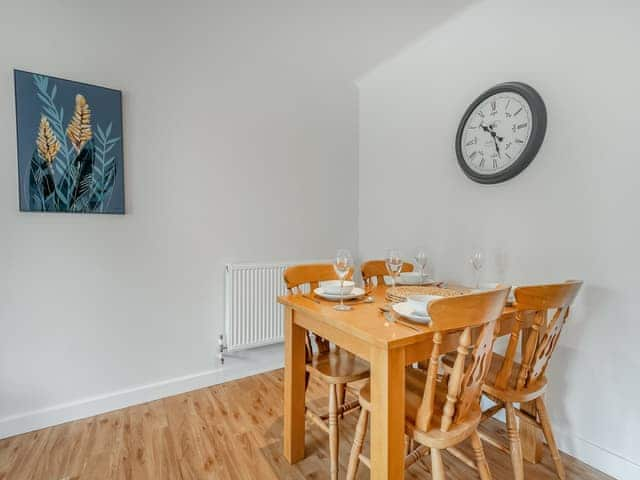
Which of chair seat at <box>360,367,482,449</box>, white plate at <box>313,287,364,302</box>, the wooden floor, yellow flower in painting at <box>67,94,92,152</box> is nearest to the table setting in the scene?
white plate at <box>313,287,364,302</box>

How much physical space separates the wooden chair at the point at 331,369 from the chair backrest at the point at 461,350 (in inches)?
16.5

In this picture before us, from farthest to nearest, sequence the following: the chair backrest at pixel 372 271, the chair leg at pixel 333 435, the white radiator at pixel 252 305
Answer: the white radiator at pixel 252 305 → the chair backrest at pixel 372 271 → the chair leg at pixel 333 435

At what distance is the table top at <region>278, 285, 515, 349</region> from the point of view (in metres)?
1.05

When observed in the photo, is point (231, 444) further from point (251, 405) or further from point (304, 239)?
point (304, 239)

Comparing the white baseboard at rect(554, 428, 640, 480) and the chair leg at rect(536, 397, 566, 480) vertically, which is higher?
the chair leg at rect(536, 397, 566, 480)

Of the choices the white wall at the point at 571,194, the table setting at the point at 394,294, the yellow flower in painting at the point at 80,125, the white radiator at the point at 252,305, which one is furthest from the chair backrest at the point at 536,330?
the yellow flower in painting at the point at 80,125

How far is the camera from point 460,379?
1044mm

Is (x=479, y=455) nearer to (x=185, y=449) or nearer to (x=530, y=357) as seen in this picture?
(x=530, y=357)

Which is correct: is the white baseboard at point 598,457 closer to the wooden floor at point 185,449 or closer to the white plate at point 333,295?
the wooden floor at point 185,449

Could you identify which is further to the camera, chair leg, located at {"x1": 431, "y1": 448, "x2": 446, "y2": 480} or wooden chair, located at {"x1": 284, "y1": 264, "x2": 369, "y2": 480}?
wooden chair, located at {"x1": 284, "y1": 264, "x2": 369, "y2": 480}

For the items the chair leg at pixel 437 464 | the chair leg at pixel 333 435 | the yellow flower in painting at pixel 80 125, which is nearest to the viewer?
the chair leg at pixel 437 464

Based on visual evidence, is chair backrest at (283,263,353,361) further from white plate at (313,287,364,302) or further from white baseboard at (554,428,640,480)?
white baseboard at (554,428,640,480)

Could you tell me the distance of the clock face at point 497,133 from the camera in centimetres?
179

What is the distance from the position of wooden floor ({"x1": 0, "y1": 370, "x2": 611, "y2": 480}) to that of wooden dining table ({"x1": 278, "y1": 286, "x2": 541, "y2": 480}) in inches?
5.9
